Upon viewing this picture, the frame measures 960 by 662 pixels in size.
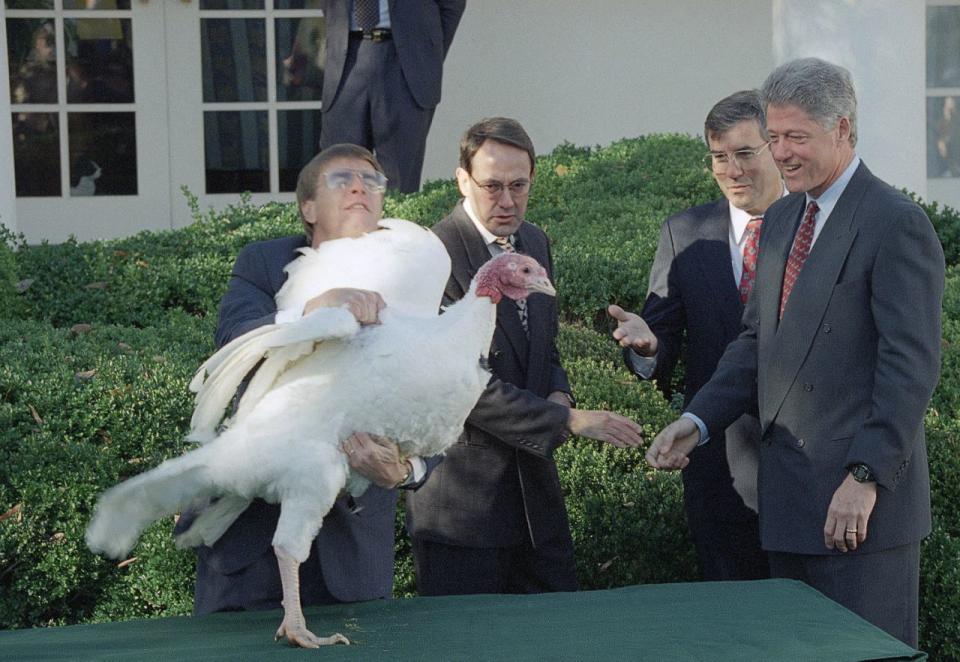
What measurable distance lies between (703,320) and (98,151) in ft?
25.7

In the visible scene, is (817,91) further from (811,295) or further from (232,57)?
(232,57)

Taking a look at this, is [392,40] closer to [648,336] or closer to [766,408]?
[648,336]

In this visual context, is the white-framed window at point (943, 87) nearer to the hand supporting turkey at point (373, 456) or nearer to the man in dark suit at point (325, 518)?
the man in dark suit at point (325, 518)

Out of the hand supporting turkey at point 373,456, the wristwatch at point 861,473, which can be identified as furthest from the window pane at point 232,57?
the wristwatch at point 861,473

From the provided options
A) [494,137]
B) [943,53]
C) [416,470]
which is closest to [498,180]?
[494,137]

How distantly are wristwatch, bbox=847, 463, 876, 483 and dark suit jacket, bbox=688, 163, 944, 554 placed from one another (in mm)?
22

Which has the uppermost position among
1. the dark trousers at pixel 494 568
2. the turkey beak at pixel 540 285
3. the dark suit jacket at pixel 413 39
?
the dark suit jacket at pixel 413 39

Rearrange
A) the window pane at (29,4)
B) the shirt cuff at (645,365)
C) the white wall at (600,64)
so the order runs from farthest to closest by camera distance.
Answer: the white wall at (600,64), the window pane at (29,4), the shirt cuff at (645,365)

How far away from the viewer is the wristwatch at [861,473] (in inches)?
150

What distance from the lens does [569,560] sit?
4.89 m

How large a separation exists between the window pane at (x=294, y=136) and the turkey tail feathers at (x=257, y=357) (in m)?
8.17

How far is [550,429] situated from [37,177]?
27.0 ft

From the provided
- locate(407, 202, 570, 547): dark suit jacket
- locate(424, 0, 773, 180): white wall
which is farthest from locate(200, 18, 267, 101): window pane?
locate(407, 202, 570, 547): dark suit jacket

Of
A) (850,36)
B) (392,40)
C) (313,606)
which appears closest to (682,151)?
(850,36)
